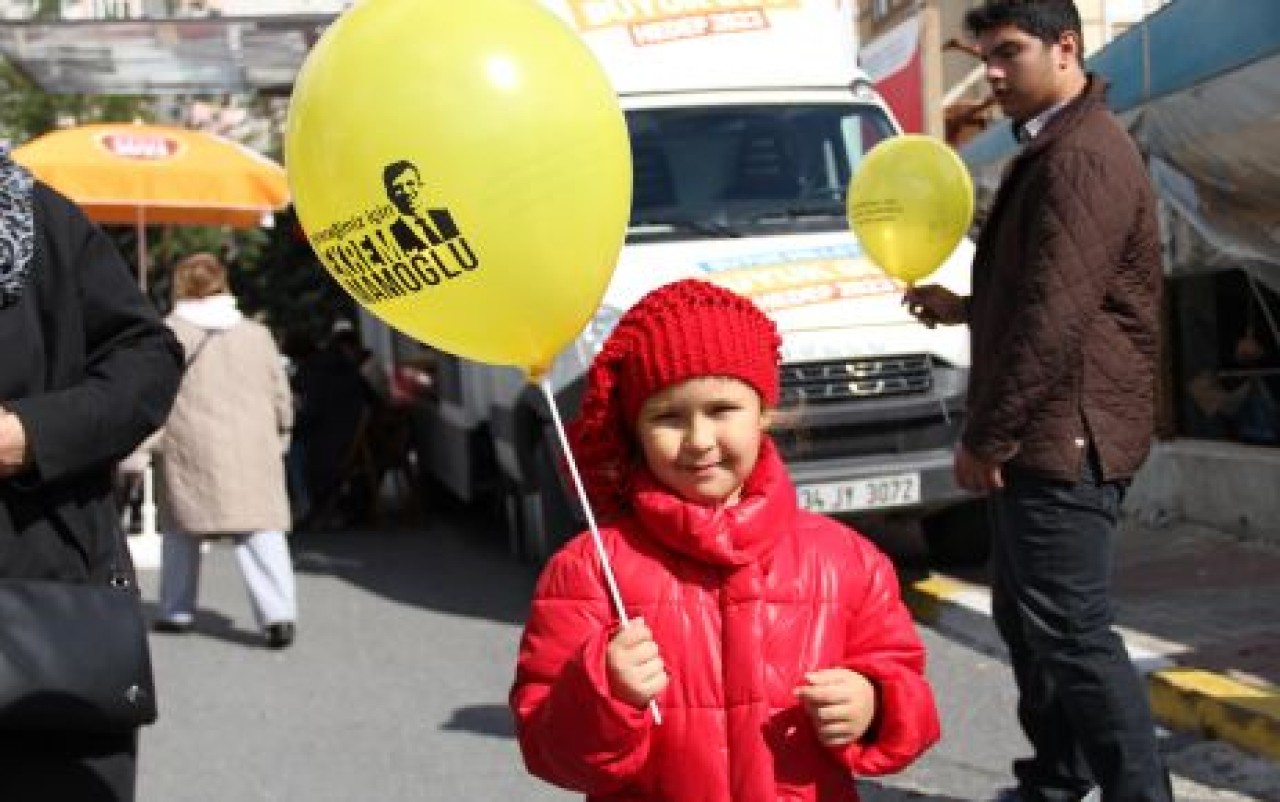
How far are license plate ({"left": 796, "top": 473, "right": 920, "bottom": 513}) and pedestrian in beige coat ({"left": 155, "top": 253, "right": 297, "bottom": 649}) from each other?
2.45m

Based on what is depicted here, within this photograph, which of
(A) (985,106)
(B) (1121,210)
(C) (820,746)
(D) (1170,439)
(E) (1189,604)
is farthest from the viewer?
(A) (985,106)

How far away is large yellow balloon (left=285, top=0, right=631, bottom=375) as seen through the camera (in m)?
2.41

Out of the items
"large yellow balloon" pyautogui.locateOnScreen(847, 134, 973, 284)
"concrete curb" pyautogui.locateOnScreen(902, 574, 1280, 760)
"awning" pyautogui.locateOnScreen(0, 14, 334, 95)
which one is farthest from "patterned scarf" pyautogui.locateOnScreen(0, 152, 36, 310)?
"awning" pyautogui.locateOnScreen(0, 14, 334, 95)

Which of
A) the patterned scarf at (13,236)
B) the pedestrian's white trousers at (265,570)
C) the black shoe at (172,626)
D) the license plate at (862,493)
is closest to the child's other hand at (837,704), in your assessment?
the patterned scarf at (13,236)

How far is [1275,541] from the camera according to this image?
8023mm

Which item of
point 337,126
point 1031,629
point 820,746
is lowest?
point 1031,629

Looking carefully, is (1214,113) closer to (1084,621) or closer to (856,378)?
(856,378)

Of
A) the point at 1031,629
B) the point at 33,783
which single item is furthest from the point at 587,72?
the point at 1031,629

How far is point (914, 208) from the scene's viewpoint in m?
5.06

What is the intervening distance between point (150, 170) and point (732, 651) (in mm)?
9216

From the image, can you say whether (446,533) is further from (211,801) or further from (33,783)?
(33,783)

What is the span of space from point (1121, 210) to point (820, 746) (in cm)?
183

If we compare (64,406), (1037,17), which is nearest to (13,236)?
(64,406)

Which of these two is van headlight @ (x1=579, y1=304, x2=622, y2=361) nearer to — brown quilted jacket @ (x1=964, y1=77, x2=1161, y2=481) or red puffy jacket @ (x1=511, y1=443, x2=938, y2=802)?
brown quilted jacket @ (x1=964, y1=77, x2=1161, y2=481)
